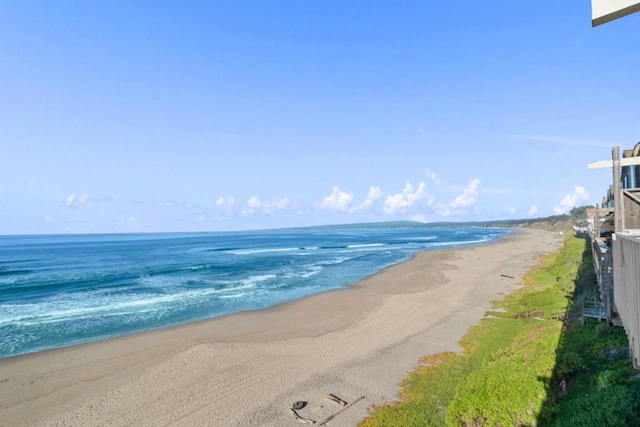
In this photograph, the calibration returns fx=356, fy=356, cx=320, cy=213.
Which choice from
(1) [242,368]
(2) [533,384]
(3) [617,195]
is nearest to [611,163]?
(3) [617,195]

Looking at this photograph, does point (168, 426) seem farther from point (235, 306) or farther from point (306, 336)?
point (235, 306)

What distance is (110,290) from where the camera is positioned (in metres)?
36.7

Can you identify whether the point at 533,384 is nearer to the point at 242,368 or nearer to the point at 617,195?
the point at 617,195

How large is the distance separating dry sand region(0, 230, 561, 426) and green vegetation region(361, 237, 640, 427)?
102 centimetres

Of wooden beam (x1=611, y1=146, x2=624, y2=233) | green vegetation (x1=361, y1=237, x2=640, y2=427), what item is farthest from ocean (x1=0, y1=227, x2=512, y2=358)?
wooden beam (x1=611, y1=146, x2=624, y2=233)

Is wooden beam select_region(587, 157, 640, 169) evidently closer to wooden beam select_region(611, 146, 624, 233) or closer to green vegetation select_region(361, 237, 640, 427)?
wooden beam select_region(611, 146, 624, 233)

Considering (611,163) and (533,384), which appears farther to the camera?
(533,384)

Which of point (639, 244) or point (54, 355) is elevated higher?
point (639, 244)

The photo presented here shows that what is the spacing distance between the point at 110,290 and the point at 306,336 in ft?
87.3

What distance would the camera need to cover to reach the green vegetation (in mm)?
8117

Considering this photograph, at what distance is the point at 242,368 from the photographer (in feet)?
51.9

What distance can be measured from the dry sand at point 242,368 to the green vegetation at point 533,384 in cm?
102

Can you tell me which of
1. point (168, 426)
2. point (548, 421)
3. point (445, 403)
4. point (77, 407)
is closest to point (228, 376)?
point (168, 426)

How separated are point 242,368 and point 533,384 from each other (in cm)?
1128
